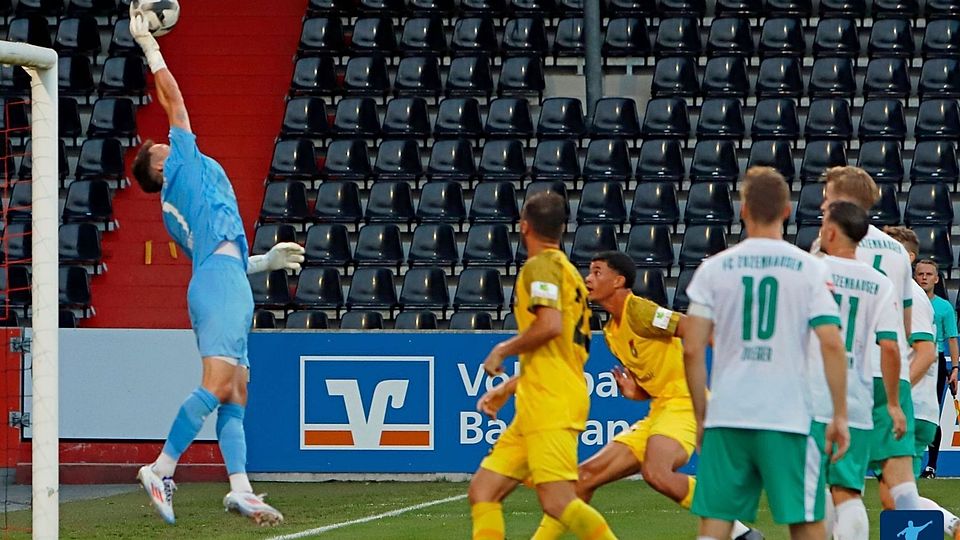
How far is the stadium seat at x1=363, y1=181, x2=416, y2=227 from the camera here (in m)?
18.0

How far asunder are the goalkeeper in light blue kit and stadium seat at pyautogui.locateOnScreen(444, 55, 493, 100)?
37.3ft

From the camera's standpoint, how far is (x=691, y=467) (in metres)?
14.3

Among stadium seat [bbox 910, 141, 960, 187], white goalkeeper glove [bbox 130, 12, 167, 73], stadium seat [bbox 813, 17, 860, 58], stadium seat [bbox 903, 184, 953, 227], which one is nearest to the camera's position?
white goalkeeper glove [bbox 130, 12, 167, 73]

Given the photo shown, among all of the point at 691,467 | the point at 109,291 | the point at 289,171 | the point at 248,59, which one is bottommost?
the point at 691,467

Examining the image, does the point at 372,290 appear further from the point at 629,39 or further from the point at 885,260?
the point at 885,260

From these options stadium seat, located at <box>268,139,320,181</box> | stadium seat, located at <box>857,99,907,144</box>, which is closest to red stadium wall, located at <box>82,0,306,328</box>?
stadium seat, located at <box>268,139,320,181</box>

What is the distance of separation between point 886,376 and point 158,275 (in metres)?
12.3

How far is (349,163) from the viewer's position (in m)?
18.5

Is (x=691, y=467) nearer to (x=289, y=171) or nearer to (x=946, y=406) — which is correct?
(x=946, y=406)

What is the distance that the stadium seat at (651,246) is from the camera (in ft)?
56.4

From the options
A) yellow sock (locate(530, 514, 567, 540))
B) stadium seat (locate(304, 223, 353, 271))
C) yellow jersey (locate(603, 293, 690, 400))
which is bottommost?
yellow sock (locate(530, 514, 567, 540))

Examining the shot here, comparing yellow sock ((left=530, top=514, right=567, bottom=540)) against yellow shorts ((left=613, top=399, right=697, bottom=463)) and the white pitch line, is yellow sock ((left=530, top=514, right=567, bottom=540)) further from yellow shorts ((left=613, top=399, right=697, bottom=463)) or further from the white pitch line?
the white pitch line

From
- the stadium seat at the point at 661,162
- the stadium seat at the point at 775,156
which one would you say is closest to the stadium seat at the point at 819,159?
the stadium seat at the point at 775,156

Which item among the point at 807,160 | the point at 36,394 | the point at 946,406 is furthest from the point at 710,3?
the point at 36,394
